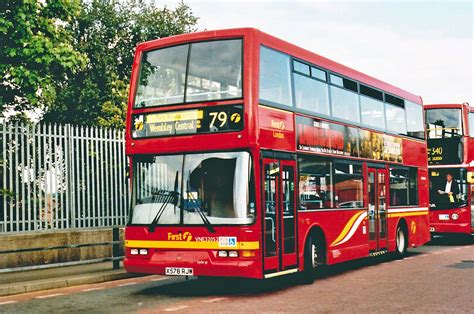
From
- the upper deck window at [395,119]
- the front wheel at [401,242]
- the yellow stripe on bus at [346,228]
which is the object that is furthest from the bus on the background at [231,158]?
the front wheel at [401,242]

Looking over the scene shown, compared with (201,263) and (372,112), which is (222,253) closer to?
(201,263)

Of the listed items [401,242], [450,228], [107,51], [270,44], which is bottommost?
[401,242]

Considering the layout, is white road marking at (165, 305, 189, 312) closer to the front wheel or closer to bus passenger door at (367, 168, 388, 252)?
bus passenger door at (367, 168, 388, 252)

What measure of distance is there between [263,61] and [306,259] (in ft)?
12.1

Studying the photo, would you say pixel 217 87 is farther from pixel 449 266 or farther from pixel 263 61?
pixel 449 266

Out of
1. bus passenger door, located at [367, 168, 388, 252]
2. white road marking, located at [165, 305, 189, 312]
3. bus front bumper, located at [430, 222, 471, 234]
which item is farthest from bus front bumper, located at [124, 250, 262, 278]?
bus front bumper, located at [430, 222, 471, 234]

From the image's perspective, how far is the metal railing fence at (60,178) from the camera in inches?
579

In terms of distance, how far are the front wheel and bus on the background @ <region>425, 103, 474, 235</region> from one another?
5.22 metres

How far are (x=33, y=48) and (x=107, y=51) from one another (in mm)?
17211

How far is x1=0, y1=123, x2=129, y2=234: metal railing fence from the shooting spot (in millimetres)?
14711

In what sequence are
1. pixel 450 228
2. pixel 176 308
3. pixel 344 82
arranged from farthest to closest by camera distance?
pixel 450 228 → pixel 344 82 → pixel 176 308

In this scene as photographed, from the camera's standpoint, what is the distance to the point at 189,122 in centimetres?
1130

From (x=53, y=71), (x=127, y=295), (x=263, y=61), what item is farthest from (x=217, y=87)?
(x=53, y=71)

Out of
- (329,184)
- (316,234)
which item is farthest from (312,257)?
(329,184)
